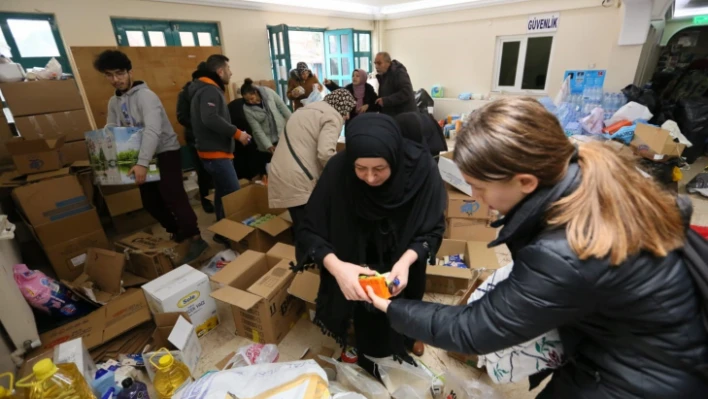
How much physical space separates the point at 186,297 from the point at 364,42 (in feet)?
21.7

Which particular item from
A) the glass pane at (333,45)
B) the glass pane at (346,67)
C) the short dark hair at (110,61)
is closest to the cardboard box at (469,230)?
the short dark hair at (110,61)

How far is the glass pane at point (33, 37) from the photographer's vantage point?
3.24 metres

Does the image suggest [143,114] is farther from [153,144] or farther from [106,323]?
[106,323]

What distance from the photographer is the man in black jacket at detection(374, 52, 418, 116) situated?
3.86 metres

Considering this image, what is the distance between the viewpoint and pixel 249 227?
235 centimetres

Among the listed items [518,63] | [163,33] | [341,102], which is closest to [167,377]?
[341,102]

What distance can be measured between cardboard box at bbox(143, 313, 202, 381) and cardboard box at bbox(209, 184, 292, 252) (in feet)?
2.14

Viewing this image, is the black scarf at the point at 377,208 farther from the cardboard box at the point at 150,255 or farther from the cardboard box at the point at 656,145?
the cardboard box at the point at 656,145

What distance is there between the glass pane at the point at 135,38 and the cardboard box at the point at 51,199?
2463mm

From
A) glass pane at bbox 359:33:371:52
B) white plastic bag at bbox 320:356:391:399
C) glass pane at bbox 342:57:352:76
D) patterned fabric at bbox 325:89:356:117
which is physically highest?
glass pane at bbox 359:33:371:52

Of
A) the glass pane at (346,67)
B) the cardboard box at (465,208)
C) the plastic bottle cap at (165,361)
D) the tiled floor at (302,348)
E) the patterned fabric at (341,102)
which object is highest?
the glass pane at (346,67)

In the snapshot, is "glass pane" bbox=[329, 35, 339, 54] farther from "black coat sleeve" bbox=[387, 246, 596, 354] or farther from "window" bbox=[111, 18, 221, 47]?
"black coat sleeve" bbox=[387, 246, 596, 354]

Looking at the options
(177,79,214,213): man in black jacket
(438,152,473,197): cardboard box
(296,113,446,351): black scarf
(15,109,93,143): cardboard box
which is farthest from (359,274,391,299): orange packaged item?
(15,109,93,143): cardboard box

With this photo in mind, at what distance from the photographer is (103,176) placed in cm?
219
